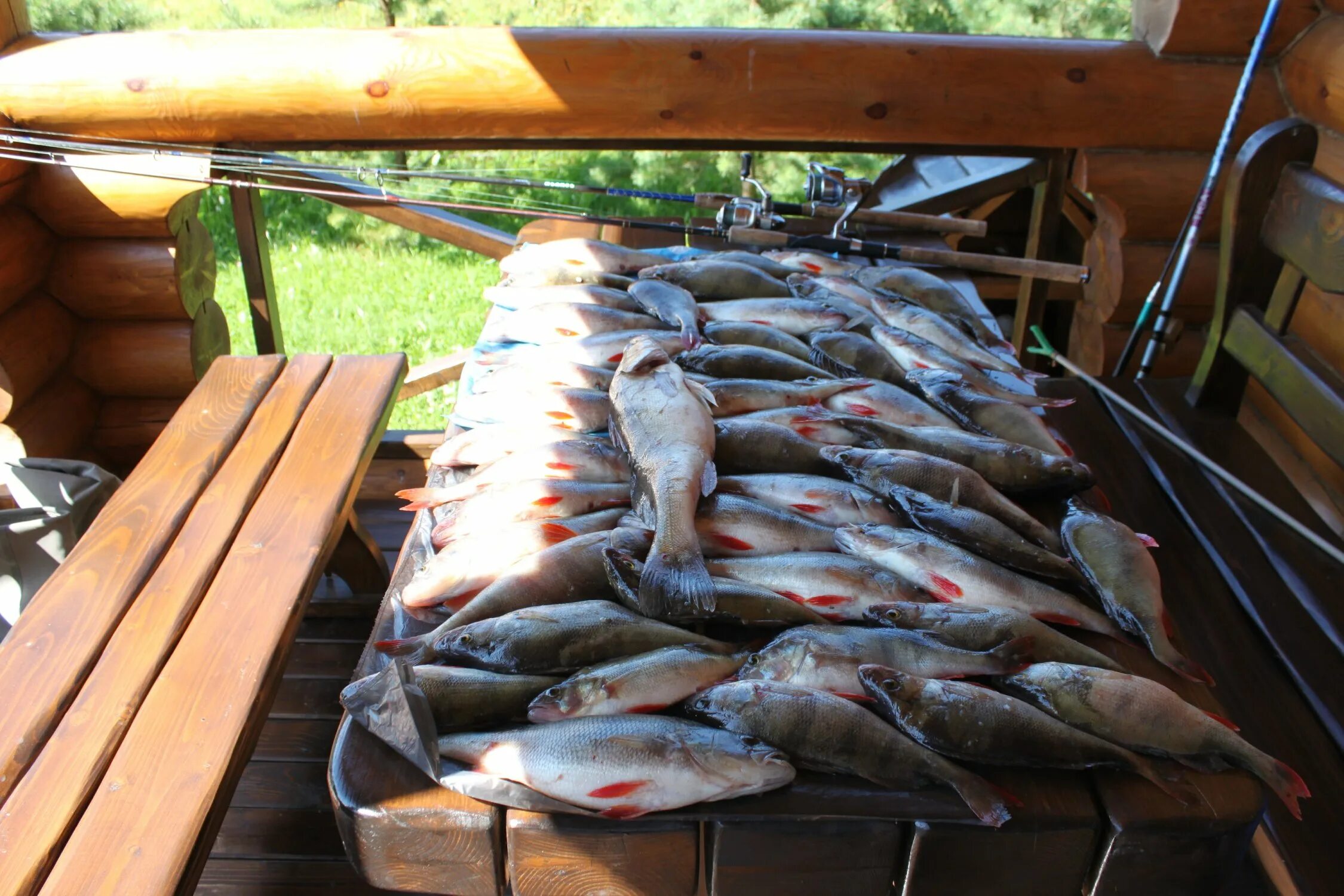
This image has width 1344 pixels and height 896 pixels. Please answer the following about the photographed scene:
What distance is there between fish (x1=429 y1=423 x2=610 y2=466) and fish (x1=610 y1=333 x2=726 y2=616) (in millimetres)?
124

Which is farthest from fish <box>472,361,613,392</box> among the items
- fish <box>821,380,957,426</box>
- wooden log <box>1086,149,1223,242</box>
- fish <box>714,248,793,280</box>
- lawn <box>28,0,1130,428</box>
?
lawn <box>28,0,1130,428</box>

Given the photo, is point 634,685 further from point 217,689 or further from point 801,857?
point 217,689

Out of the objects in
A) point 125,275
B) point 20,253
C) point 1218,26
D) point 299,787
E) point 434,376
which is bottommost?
point 299,787

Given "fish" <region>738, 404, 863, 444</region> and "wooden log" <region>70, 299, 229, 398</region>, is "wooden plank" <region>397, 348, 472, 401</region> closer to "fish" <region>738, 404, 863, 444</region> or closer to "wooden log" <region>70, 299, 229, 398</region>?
"wooden log" <region>70, 299, 229, 398</region>

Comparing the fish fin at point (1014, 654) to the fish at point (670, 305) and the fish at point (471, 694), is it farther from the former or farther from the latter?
the fish at point (670, 305)

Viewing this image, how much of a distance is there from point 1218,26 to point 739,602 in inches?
130

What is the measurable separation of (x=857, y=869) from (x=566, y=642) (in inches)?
22.8

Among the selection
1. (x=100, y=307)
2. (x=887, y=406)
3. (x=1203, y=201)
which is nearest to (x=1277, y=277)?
(x=1203, y=201)

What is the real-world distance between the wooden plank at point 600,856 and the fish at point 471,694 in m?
0.17

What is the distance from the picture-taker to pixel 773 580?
1.74 m

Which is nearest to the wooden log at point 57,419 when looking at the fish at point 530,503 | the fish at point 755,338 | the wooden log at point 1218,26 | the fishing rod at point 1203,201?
the fish at point 530,503

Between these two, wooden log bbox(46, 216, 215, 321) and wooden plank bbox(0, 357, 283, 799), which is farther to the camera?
wooden log bbox(46, 216, 215, 321)

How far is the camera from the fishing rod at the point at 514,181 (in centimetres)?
308

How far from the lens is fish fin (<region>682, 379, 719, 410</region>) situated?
2.20 metres
